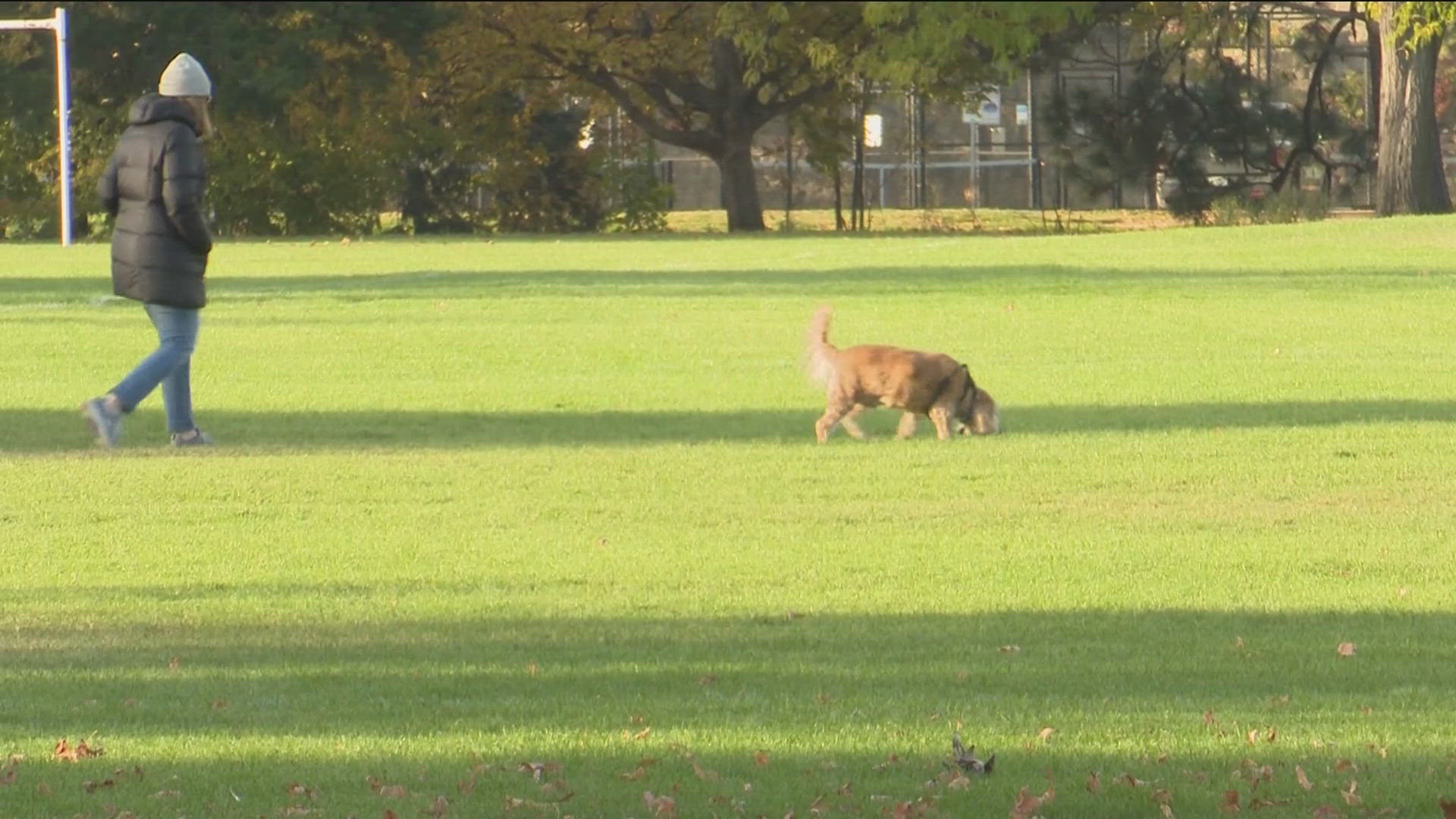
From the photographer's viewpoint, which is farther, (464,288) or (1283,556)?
(464,288)

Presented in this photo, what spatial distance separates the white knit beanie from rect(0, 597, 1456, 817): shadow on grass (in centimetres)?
485

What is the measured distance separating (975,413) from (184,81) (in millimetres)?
4936

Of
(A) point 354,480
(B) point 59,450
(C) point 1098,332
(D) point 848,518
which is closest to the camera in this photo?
(D) point 848,518

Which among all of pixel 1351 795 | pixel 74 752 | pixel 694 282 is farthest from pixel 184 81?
pixel 694 282

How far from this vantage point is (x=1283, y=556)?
10227mm

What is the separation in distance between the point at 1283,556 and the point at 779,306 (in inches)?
588

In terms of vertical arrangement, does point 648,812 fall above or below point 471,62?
below

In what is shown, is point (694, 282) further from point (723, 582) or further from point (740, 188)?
point (740, 188)

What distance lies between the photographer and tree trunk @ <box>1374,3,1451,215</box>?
38438 mm

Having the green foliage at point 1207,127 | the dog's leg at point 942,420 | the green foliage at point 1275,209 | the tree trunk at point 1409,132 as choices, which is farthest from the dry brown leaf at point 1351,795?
the green foliage at point 1207,127

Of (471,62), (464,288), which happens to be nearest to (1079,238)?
(464,288)

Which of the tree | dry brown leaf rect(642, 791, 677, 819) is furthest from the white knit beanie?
the tree

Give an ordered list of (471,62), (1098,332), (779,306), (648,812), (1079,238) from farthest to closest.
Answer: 1. (471,62)
2. (1079,238)
3. (779,306)
4. (1098,332)
5. (648,812)

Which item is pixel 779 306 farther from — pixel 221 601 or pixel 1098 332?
pixel 221 601
